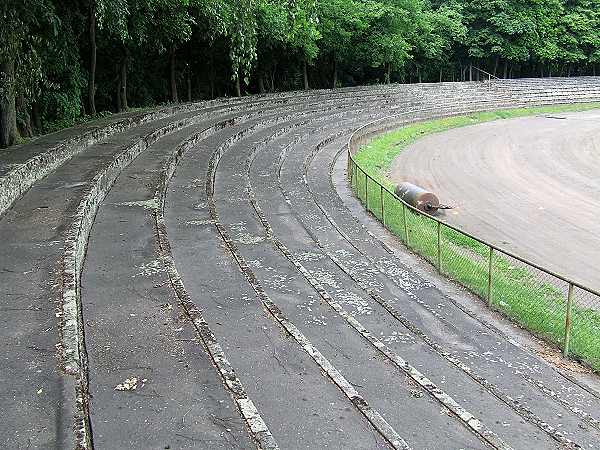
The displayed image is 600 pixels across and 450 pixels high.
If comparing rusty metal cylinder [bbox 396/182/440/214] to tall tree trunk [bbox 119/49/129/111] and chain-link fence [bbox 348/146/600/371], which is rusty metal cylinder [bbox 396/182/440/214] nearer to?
chain-link fence [bbox 348/146/600/371]

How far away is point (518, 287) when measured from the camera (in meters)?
11.6

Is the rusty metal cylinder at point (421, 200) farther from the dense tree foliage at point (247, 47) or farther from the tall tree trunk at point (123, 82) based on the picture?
the tall tree trunk at point (123, 82)

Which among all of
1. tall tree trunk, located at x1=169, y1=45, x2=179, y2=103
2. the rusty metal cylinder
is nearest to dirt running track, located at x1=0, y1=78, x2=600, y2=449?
the rusty metal cylinder

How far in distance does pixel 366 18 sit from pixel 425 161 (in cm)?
1926

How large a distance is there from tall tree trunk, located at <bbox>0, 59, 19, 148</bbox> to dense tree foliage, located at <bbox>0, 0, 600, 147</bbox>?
0.03 meters

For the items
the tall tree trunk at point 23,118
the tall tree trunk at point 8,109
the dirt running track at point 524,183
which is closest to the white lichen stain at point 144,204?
the tall tree trunk at point 8,109

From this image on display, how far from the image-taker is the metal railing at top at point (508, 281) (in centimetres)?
946

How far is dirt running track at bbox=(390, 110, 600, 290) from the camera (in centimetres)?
1583

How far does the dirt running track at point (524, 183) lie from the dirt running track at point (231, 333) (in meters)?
4.02

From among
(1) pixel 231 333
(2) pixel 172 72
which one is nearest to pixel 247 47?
(1) pixel 231 333

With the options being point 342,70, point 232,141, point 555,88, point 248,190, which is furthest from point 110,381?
point 555,88

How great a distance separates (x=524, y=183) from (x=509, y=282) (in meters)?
12.7

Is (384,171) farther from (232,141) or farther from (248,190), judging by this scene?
(248,190)

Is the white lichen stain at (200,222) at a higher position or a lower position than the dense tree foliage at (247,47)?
lower
